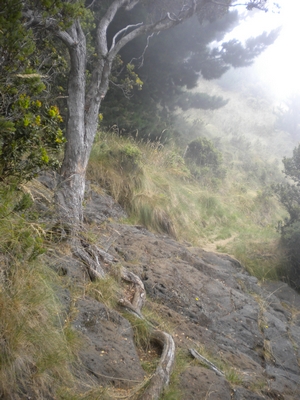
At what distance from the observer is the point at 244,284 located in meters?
6.15

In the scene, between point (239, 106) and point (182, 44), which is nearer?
point (182, 44)

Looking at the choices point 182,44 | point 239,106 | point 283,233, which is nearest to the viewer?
point 283,233

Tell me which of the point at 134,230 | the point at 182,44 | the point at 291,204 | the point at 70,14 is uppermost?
the point at 182,44

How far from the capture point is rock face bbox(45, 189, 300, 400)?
295 cm

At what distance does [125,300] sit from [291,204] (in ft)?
20.1

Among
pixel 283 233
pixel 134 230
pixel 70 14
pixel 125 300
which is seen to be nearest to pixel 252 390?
pixel 125 300

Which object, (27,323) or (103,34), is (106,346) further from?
(103,34)

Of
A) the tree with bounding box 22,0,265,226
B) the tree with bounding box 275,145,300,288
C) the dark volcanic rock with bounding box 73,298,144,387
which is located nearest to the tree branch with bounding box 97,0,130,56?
the tree with bounding box 22,0,265,226

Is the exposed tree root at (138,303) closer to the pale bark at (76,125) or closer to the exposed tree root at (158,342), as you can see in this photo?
the exposed tree root at (158,342)

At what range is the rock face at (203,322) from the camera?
295 cm

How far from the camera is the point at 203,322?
439 cm

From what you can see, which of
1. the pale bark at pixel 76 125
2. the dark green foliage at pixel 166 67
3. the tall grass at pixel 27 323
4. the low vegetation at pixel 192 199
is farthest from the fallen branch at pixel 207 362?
the dark green foliage at pixel 166 67

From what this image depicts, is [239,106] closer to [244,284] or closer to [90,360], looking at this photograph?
[244,284]

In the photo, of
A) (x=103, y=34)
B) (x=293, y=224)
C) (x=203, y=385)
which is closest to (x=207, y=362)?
(x=203, y=385)
